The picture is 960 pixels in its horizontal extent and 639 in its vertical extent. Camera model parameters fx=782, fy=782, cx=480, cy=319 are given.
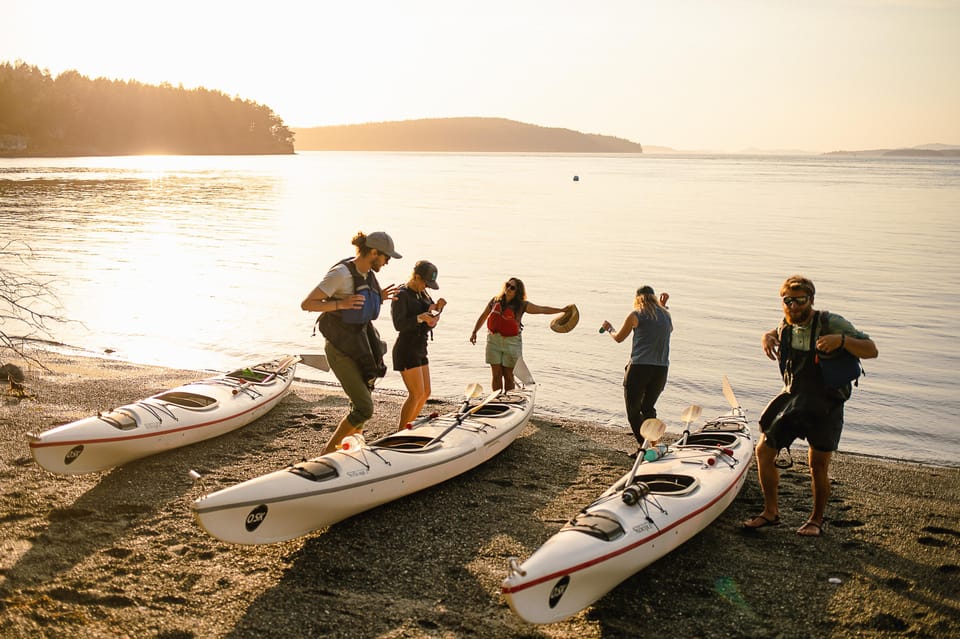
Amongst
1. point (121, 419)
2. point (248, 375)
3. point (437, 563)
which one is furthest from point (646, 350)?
point (121, 419)

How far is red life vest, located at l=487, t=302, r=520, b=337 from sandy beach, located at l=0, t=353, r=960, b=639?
159 centimetres

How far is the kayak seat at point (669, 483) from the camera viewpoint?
6.43 m

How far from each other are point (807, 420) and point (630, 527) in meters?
1.60

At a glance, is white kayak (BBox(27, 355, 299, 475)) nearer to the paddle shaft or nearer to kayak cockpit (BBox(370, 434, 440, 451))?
kayak cockpit (BBox(370, 434, 440, 451))

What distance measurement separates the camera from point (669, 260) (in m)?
26.7

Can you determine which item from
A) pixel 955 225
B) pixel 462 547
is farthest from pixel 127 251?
pixel 955 225

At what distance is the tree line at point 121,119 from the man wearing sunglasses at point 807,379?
118 meters

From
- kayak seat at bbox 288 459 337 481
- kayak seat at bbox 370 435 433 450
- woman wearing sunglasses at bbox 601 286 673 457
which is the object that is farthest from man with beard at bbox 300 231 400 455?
woman wearing sunglasses at bbox 601 286 673 457

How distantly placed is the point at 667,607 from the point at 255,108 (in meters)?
183

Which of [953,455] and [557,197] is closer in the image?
[953,455]

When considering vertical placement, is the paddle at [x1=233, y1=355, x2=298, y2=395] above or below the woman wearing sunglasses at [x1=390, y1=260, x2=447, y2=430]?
below

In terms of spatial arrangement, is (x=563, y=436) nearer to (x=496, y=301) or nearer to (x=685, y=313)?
(x=496, y=301)

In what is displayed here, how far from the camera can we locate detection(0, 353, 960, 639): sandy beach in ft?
16.8

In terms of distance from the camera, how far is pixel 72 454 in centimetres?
712
